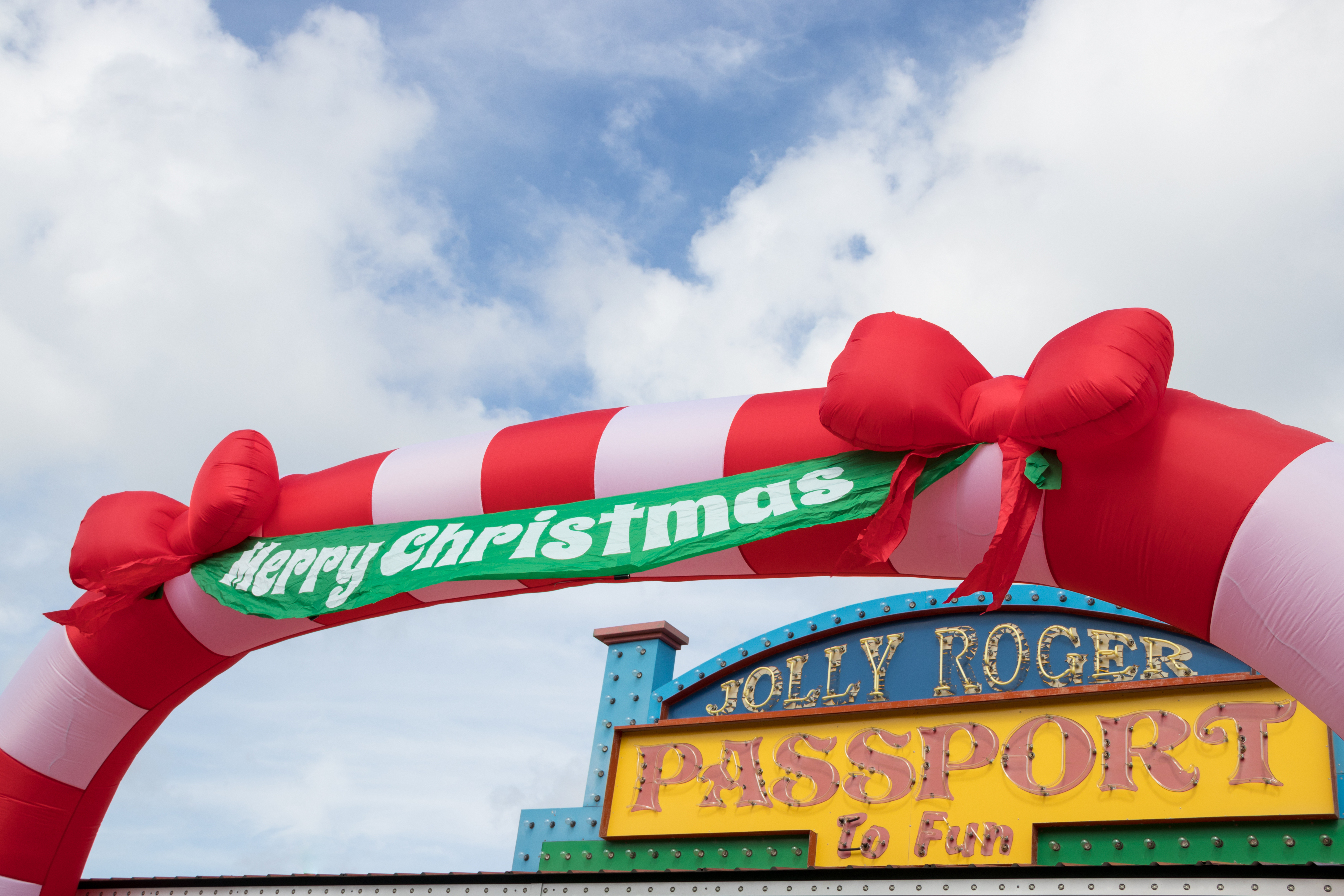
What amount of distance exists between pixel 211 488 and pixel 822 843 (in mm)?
3704

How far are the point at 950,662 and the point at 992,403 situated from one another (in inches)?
131

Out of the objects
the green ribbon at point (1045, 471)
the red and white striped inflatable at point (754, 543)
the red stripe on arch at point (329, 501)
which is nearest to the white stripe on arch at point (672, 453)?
the red and white striped inflatable at point (754, 543)

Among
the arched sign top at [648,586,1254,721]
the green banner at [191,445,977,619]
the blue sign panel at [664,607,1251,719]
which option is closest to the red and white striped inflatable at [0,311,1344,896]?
the green banner at [191,445,977,619]

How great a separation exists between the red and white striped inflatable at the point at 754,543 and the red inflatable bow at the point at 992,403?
11 centimetres

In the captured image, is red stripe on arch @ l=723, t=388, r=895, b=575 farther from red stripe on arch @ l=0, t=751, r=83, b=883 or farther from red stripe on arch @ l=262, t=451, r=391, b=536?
red stripe on arch @ l=0, t=751, r=83, b=883

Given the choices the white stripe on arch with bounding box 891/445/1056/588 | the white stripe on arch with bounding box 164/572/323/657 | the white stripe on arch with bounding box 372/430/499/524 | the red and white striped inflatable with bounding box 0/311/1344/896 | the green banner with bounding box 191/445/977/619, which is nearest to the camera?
the red and white striped inflatable with bounding box 0/311/1344/896

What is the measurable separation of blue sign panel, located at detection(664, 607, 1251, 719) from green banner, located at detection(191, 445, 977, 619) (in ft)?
9.57

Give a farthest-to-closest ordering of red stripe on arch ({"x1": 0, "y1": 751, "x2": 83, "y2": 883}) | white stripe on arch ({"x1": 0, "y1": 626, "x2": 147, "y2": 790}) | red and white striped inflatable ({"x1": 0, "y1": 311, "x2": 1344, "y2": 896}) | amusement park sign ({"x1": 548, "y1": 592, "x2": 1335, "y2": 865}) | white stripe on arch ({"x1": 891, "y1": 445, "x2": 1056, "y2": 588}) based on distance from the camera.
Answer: amusement park sign ({"x1": 548, "y1": 592, "x2": 1335, "y2": 865})
white stripe on arch ({"x1": 0, "y1": 626, "x2": 147, "y2": 790})
red stripe on arch ({"x1": 0, "y1": 751, "x2": 83, "y2": 883})
white stripe on arch ({"x1": 891, "y1": 445, "x2": 1056, "y2": 588})
red and white striped inflatable ({"x1": 0, "y1": 311, "x2": 1344, "y2": 896})

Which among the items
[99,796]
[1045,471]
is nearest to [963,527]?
[1045,471]

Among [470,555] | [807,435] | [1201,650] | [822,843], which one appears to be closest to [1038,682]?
[1201,650]

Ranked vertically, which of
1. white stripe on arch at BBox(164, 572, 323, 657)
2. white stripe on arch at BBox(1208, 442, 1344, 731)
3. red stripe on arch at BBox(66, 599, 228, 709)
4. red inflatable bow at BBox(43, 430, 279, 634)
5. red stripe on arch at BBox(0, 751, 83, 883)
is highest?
red inflatable bow at BBox(43, 430, 279, 634)

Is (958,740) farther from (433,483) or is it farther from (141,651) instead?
(141,651)

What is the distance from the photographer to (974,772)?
5793mm

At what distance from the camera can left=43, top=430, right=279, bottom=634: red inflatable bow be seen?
4.75 metres
